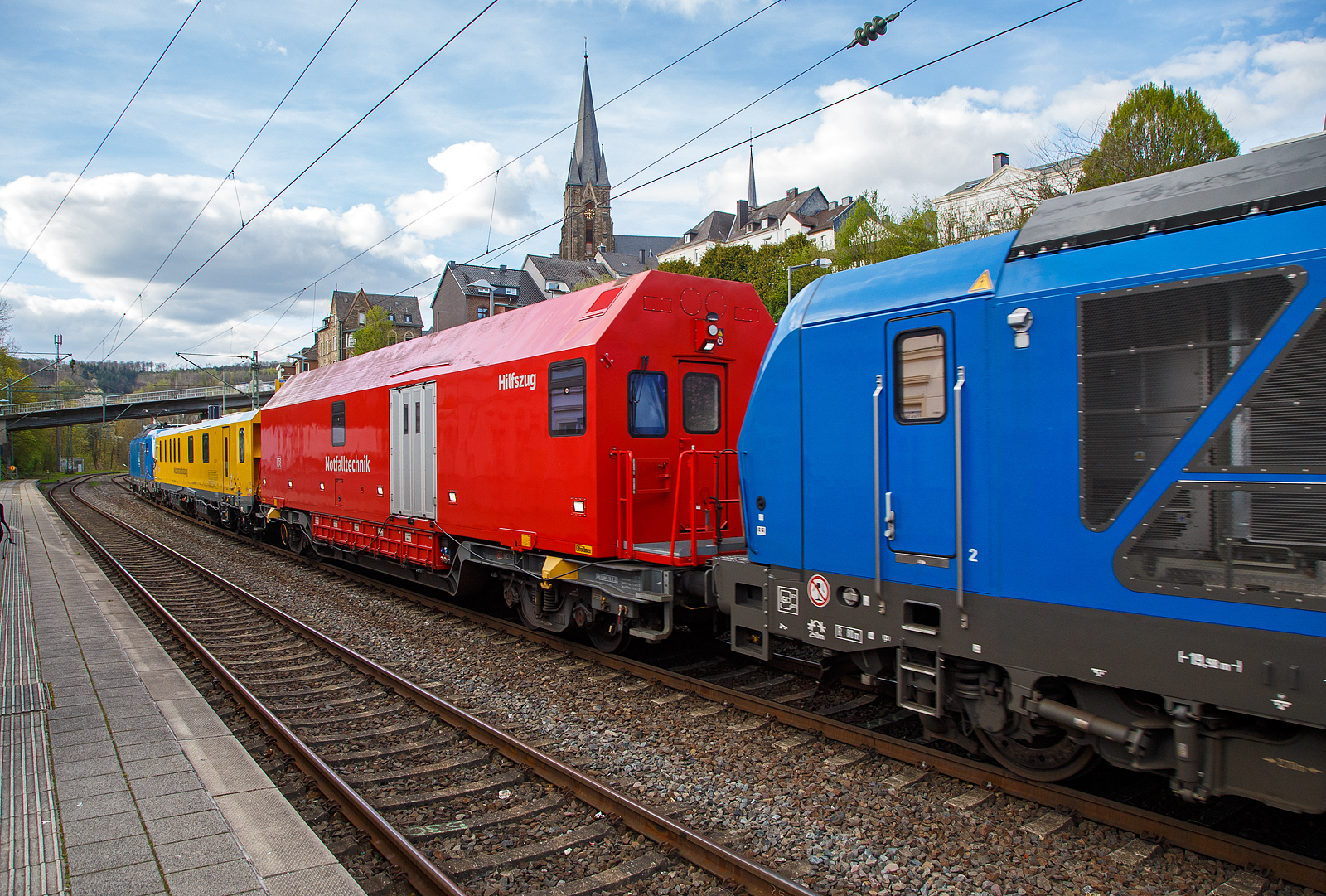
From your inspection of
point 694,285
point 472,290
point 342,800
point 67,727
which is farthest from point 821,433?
point 472,290

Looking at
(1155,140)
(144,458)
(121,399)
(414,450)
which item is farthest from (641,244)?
(414,450)

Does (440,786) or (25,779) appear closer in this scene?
(25,779)

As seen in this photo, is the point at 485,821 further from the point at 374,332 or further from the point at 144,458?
the point at 374,332

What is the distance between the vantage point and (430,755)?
20.0 ft

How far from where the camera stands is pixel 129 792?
5.00 metres

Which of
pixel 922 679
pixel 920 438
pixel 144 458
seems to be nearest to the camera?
pixel 920 438

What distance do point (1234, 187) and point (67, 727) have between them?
8654mm

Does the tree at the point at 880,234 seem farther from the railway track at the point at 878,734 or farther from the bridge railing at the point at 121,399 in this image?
the bridge railing at the point at 121,399

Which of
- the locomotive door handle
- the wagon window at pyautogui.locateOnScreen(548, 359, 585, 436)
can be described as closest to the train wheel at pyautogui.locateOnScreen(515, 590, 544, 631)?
the wagon window at pyautogui.locateOnScreen(548, 359, 585, 436)

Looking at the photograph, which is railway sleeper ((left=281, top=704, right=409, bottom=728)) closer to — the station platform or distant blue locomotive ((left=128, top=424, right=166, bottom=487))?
the station platform

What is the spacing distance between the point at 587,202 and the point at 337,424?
79202 millimetres

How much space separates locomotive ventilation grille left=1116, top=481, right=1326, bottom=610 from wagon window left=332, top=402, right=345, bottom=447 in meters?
13.5

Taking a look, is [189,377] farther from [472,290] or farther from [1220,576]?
[1220,576]

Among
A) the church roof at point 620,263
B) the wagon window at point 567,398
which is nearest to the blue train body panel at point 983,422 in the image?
the wagon window at point 567,398
